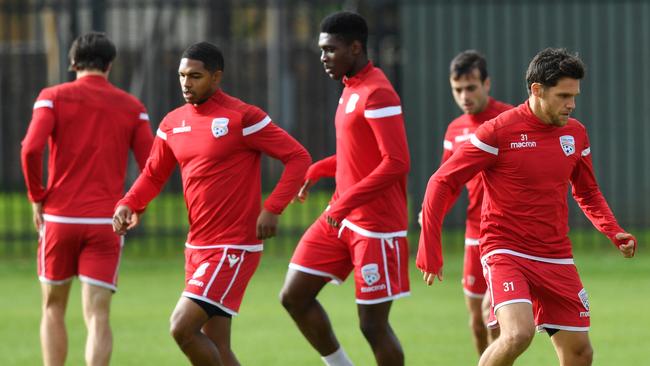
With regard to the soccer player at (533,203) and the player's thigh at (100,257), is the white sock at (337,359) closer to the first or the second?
the soccer player at (533,203)

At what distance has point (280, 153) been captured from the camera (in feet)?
24.5

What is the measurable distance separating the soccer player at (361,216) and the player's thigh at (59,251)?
4.79 ft

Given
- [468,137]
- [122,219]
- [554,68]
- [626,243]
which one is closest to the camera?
[554,68]

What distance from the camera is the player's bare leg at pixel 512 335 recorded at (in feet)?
21.5

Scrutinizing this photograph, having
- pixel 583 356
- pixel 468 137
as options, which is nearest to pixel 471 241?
pixel 468 137

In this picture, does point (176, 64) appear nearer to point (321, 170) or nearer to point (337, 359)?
point (321, 170)

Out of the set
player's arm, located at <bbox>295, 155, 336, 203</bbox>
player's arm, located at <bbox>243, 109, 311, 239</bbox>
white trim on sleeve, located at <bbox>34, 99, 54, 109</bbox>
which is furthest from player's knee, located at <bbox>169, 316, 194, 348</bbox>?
white trim on sleeve, located at <bbox>34, 99, 54, 109</bbox>

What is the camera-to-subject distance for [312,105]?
21750 mm

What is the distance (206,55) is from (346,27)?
943mm

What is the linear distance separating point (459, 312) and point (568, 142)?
5654mm

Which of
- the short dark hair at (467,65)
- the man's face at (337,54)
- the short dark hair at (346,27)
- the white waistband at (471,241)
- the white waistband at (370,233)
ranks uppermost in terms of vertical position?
the short dark hair at (346,27)

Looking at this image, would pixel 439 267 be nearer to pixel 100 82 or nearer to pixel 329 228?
pixel 329 228

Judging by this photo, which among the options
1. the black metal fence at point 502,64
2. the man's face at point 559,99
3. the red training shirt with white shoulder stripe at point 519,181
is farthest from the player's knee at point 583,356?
the black metal fence at point 502,64

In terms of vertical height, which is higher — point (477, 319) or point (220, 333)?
point (220, 333)
